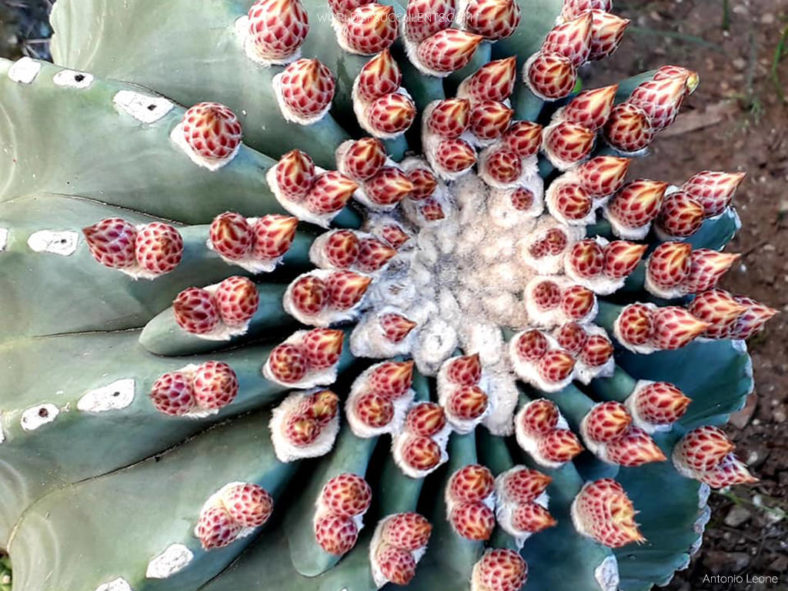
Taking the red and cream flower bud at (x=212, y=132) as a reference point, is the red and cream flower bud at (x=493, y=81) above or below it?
above

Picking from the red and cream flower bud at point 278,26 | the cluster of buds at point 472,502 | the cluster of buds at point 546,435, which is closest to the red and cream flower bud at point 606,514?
the cluster of buds at point 546,435

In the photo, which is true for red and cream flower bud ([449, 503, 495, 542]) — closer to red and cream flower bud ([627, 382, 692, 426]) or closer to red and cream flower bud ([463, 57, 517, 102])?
red and cream flower bud ([627, 382, 692, 426])

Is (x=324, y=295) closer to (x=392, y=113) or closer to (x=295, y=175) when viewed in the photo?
(x=295, y=175)

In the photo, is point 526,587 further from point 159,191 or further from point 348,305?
point 159,191

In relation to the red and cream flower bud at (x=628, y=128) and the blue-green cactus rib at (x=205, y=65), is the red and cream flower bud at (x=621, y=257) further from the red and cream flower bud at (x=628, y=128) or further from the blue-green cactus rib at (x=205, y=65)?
the blue-green cactus rib at (x=205, y=65)

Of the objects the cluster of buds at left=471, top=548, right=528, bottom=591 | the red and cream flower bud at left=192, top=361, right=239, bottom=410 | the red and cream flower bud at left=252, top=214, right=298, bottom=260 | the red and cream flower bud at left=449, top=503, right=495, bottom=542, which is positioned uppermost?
the red and cream flower bud at left=252, top=214, right=298, bottom=260

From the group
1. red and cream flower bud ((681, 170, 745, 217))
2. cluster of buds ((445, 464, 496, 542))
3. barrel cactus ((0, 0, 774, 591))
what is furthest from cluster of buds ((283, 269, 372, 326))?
red and cream flower bud ((681, 170, 745, 217))

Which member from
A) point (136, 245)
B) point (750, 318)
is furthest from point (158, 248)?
point (750, 318)
